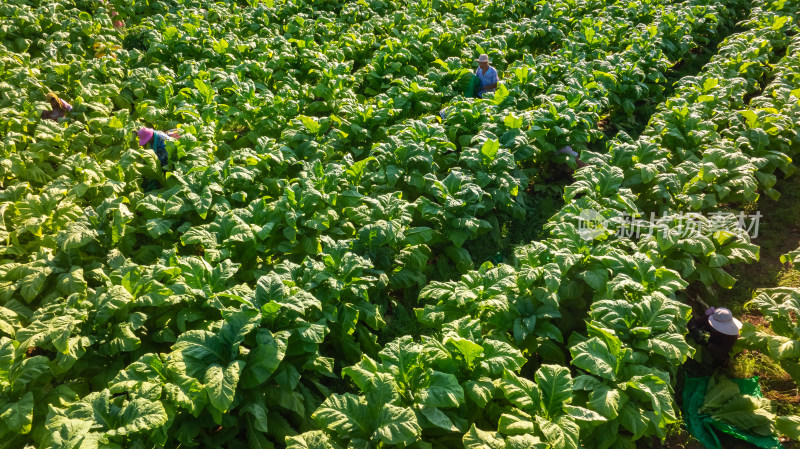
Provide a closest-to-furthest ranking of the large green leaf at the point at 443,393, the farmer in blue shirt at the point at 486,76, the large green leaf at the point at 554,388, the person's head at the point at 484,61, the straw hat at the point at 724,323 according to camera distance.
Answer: the large green leaf at the point at 443,393 → the large green leaf at the point at 554,388 → the straw hat at the point at 724,323 → the person's head at the point at 484,61 → the farmer in blue shirt at the point at 486,76

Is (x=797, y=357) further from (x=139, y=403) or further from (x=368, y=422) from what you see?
(x=139, y=403)

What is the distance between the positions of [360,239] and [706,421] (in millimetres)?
3458

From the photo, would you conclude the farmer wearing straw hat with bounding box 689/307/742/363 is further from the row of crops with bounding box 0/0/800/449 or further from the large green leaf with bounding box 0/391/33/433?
the large green leaf with bounding box 0/391/33/433

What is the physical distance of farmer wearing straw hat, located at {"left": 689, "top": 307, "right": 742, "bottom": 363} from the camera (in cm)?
486

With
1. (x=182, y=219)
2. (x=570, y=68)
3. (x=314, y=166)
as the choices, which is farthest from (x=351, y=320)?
(x=570, y=68)

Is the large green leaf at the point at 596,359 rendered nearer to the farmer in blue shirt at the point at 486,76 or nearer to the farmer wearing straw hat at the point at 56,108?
the farmer in blue shirt at the point at 486,76

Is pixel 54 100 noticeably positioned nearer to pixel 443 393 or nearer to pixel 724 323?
pixel 443 393

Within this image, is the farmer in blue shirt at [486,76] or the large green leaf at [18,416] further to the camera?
the farmer in blue shirt at [486,76]

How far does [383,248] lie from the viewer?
5.43m

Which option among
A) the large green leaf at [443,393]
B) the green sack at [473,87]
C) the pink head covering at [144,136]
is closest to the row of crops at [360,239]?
the large green leaf at [443,393]

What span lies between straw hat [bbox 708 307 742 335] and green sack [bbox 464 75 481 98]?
17.1 ft

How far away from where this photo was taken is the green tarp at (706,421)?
176 inches

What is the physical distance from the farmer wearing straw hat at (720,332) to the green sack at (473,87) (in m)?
5.11

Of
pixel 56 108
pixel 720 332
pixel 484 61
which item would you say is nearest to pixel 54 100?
pixel 56 108
